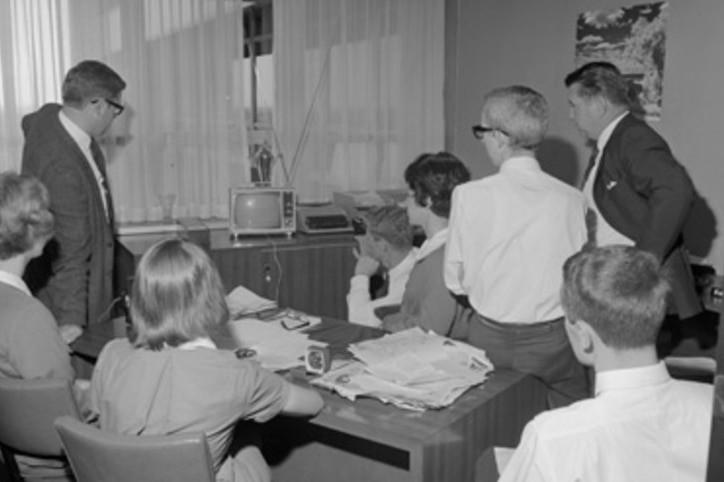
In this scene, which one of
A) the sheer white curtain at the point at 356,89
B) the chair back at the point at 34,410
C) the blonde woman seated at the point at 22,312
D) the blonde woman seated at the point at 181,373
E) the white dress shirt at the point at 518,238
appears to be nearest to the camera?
the blonde woman seated at the point at 181,373

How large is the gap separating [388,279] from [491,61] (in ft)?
6.54

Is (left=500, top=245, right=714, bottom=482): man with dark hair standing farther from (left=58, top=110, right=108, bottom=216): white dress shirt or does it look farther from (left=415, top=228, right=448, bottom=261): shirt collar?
(left=58, top=110, right=108, bottom=216): white dress shirt

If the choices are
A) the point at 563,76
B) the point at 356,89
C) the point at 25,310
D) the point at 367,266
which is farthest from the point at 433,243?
the point at 356,89

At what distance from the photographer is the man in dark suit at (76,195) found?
2.79 m

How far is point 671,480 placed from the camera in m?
1.35

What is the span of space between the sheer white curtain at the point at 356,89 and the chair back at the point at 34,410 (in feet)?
8.62

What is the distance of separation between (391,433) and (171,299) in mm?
563

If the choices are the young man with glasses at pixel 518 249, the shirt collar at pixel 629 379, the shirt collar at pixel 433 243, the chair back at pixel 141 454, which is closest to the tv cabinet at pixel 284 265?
the shirt collar at pixel 433 243

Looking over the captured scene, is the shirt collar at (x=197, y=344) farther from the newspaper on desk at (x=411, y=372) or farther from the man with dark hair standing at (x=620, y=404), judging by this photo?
the man with dark hair standing at (x=620, y=404)

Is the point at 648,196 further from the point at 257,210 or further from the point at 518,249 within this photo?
the point at 257,210

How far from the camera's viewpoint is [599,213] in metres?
2.76

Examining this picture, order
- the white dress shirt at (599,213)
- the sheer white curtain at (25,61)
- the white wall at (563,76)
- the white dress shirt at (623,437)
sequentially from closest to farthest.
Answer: the white dress shirt at (623,437) → the white dress shirt at (599,213) → the white wall at (563,76) → the sheer white curtain at (25,61)

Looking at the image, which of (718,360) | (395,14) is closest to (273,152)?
(395,14)

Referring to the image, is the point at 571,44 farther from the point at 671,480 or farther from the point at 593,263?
the point at 671,480
